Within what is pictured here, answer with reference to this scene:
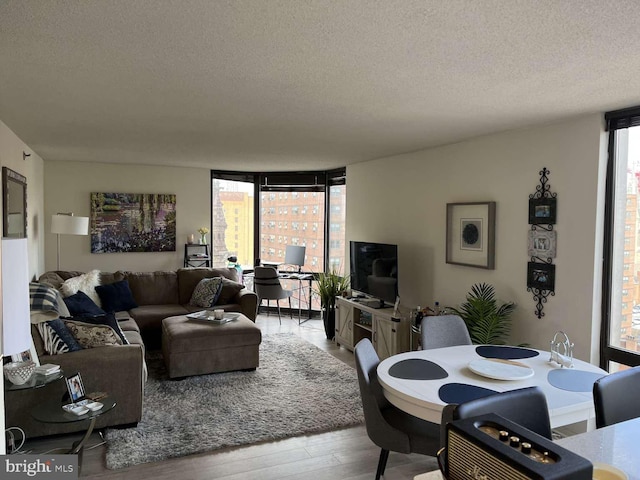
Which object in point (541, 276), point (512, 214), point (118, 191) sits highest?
point (118, 191)

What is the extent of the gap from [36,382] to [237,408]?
1.55 meters

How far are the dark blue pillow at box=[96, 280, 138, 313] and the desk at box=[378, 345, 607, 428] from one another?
4.18m

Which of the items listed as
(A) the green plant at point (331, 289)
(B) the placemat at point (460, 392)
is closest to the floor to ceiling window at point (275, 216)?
(A) the green plant at point (331, 289)

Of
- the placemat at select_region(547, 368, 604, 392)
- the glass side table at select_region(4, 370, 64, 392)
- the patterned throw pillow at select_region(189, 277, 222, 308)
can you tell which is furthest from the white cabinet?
the glass side table at select_region(4, 370, 64, 392)

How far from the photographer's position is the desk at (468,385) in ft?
7.06

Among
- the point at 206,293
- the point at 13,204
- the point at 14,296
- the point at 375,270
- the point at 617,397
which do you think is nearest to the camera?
the point at 617,397

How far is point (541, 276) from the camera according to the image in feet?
12.2

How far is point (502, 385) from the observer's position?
2.37 m

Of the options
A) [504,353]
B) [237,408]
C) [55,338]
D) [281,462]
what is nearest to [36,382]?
[55,338]

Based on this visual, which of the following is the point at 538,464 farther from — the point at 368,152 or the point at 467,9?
the point at 368,152

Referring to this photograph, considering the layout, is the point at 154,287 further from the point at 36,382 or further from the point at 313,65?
the point at 313,65

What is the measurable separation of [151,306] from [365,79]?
4.73 meters

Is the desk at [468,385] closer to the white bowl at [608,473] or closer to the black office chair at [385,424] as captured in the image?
the black office chair at [385,424]

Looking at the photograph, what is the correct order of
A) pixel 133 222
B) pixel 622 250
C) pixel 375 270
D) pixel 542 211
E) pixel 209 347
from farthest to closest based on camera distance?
pixel 133 222 → pixel 375 270 → pixel 209 347 → pixel 542 211 → pixel 622 250
